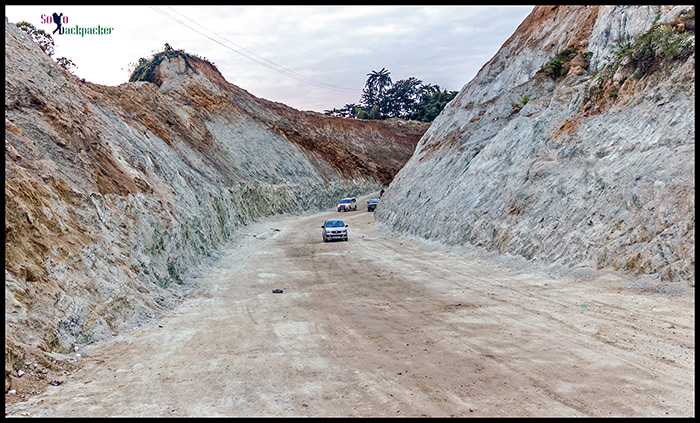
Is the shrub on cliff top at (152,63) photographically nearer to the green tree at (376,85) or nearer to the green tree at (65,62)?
the green tree at (65,62)

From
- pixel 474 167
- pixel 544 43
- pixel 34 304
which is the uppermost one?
pixel 544 43

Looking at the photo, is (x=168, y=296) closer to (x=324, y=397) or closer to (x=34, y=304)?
(x=34, y=304)

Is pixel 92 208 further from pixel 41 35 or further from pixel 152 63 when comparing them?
pixel 152 63

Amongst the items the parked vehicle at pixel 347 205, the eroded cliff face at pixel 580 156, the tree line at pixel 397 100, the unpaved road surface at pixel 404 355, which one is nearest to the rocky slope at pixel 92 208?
the unpaved road surface at pixel 404 355

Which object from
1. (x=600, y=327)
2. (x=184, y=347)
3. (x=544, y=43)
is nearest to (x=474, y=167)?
(x=544, y=43)

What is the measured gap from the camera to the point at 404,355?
7676mm

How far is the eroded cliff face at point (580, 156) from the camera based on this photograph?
12125 mm

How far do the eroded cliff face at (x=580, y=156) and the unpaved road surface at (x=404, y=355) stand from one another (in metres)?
1.61

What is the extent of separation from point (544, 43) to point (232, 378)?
26.7 m

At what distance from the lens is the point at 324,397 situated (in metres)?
6.04

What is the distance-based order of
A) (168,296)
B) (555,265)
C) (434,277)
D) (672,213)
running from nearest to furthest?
(672,213), (168,296), (555,265), (434,277)

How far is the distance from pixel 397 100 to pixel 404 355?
364 ft

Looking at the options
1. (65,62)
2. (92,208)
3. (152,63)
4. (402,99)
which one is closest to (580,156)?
(92,208)

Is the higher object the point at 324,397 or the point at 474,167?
the point at 474,167
